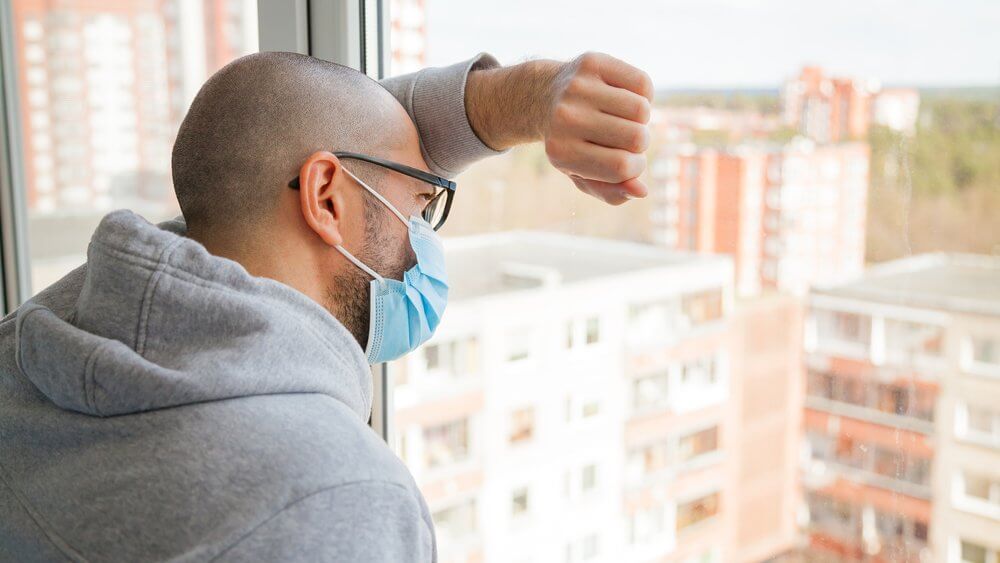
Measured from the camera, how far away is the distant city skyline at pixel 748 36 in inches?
37.7

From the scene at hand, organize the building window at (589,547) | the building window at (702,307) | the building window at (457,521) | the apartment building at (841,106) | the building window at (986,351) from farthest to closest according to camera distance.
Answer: the building window at (457,521) < the building window at (589,547) < the building window at (702,307) < the apartment building at (841,106) < the building window at (986,351)

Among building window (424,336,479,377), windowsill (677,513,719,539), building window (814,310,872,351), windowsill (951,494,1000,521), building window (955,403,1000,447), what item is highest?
building window (814,310,872,351)

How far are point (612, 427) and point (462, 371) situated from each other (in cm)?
30

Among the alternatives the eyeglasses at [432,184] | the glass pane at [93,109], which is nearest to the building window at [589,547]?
the eyeglasses at [432,184]

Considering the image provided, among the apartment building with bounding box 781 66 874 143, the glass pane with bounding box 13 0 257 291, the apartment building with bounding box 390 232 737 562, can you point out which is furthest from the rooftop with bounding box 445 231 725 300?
the glass pane with bounding box 13 0 257 291

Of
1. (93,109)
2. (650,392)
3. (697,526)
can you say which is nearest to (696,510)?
(697,526)

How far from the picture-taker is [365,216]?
1071 mm

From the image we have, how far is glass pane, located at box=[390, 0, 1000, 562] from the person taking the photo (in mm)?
984

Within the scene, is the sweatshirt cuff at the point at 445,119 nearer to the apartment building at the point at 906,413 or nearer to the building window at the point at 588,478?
the apartment building at the point at 906,413

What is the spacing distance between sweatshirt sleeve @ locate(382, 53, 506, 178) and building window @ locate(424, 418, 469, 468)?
590 mm

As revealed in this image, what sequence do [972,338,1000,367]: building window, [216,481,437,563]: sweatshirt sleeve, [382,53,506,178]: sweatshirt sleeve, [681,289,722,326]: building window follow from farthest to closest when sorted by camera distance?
[681,289,722,326]: building window → [382,53,506,178]: sweatshirt sleeve → [972,338,1000,367]: building window → [216,481,437,563]: sweatshirt sleeve

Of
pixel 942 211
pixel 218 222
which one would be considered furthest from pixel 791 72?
pixel 218 222

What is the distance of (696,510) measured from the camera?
137 centimetres

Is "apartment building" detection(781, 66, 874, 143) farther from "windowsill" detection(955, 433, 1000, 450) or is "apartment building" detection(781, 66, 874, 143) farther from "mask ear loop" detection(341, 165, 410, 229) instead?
"mask ear loop" detection(341, 165, 410, 229)
